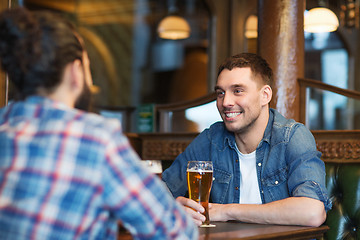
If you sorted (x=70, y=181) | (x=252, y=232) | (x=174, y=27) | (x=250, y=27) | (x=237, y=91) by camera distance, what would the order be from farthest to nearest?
(x=174, y=27) → (x=250, y=27) → (x=237, y=91) → (x=252, y=232) → (x=70, y=181)

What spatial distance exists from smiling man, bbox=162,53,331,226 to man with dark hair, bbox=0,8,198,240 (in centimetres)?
94

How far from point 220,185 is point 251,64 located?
0.59 meters

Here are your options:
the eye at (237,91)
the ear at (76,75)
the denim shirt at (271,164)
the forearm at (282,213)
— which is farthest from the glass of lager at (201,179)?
the ear at (76,75)

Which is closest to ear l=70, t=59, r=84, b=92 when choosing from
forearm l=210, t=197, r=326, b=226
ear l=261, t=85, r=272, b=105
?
forearm l=210, t=197, r=326, b=226

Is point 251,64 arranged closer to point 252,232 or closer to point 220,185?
point 220,185

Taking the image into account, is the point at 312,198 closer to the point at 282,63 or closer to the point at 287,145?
the point at 287,145

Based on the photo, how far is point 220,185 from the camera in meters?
2.22

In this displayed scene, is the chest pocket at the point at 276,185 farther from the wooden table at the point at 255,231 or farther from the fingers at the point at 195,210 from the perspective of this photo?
the fingers at the point at 195,210

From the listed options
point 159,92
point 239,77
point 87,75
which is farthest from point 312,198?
point 159,92

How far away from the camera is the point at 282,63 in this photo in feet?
9.32

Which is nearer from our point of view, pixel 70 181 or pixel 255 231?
pixel 70 181

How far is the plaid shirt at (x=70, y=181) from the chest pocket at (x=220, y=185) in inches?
46.1

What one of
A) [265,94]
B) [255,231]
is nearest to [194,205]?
[255,231]

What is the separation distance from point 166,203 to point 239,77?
1249 mm
